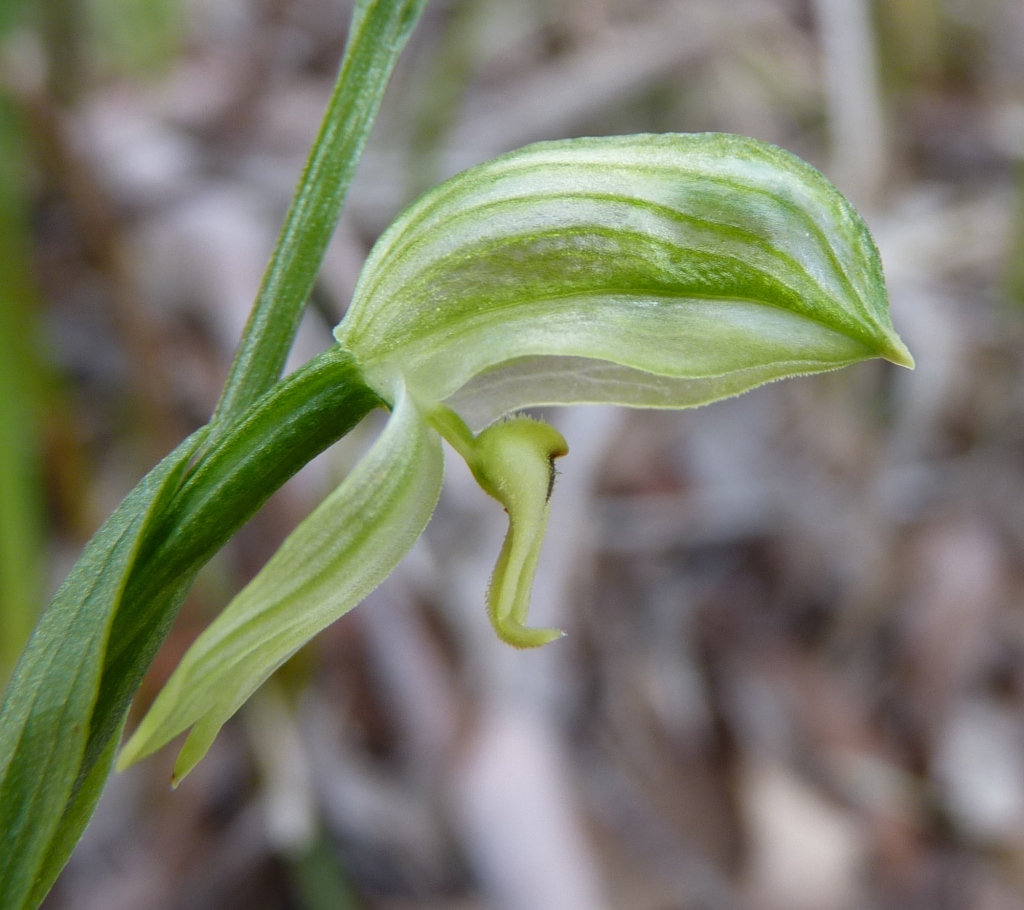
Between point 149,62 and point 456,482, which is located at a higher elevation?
point 149,62

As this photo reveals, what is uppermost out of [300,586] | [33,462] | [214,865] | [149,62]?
[149,62]

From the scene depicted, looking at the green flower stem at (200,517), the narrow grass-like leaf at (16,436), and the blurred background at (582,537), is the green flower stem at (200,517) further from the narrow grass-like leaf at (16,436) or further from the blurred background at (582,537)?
the blurred background at (582,537)

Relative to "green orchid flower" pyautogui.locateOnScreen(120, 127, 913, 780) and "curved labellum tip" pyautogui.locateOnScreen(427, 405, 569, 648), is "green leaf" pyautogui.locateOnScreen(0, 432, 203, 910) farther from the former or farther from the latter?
"curved labellum tip" pyautogui.locateOnScreen(427, 405, 569, 648)

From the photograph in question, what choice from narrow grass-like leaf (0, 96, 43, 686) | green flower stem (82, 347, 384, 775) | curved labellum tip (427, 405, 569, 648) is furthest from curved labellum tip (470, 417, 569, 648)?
narrow grass-like leaf (0, 96, 43, 686)

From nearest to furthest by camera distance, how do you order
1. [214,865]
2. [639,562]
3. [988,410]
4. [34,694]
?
1. [34,694]
2. [214,865]
3. [639,562]
4. [988,410]

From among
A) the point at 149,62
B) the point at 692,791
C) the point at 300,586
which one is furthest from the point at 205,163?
the point at 300,586

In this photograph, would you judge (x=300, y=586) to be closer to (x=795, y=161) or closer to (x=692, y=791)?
(x=795, y=161)

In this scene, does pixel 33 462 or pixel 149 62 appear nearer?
pixel 33 462
